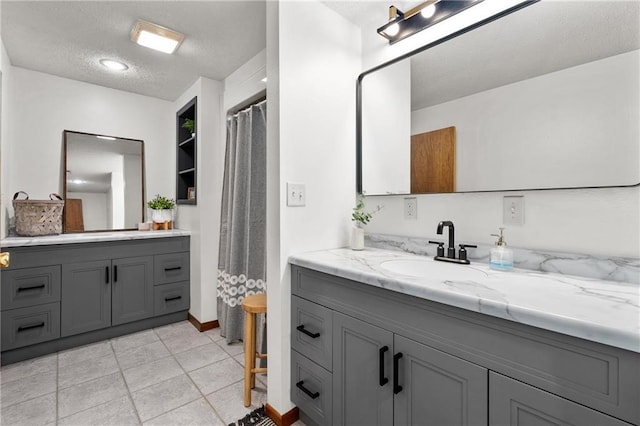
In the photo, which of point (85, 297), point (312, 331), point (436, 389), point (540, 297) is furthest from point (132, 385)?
point (540, 297)

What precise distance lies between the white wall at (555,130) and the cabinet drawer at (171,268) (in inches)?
101

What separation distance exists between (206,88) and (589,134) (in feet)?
9.14

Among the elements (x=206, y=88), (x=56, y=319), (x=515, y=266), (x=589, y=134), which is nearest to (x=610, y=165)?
(x=589, y=134)

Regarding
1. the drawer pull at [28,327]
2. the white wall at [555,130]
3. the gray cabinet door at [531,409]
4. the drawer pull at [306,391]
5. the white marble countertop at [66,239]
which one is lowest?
the drawer pull at [306,391]

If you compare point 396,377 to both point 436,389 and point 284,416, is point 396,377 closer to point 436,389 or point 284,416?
point 436,389

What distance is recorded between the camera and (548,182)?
1.20m

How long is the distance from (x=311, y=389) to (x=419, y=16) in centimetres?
193

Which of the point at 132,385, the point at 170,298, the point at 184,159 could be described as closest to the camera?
the point at 132,385

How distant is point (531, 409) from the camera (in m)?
0.76

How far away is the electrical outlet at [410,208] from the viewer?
65.8 inches

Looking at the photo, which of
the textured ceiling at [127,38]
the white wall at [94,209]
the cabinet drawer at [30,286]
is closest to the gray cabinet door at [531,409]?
the textured ceiling at [127,38]

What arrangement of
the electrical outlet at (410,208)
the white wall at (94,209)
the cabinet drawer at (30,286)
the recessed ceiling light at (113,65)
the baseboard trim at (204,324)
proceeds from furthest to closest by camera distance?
the white wall at (94,209)
the baseboard trim at (204,324)
the recessed ceiling light at (113,65)
the cabinet drawer at (30,286)
the electrical outlet at (410,208)

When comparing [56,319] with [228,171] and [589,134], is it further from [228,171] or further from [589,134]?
[589,134]

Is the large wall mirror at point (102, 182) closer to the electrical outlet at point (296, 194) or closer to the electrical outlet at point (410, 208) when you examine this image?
the electrical outlet at point (296, 194)
